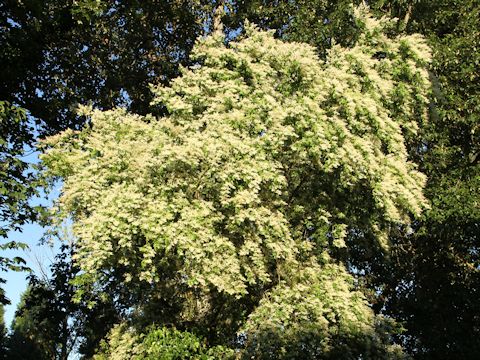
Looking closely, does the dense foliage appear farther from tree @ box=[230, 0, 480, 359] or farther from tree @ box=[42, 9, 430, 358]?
tree @ box=[42, 9, 430, 358]

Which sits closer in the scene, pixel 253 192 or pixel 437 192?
pixel 253 192

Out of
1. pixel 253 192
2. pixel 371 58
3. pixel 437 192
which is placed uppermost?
pixel 371 58

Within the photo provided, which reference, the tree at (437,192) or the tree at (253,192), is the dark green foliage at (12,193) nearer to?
the tree at (253,192)

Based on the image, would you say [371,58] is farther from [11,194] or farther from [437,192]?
[11,194]

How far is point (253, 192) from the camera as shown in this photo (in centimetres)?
995

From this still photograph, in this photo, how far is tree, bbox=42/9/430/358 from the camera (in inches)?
387

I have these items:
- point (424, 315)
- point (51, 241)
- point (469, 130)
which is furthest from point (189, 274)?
point (469, 130)

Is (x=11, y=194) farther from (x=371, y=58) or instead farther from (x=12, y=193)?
(x=371, y=58)

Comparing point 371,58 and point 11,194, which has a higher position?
point 371,58

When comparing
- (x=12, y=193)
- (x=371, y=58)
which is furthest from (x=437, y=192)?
(x=12, y=193)

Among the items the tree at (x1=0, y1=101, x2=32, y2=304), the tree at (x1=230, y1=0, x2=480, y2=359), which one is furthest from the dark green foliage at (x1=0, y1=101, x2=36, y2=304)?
the tree at (x1=230, y1=0, x2=480, y2=359)

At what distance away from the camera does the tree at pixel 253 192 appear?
32.2ft

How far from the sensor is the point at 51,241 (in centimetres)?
1117

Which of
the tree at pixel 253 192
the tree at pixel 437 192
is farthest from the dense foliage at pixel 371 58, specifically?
the tree at pixel 253 192
